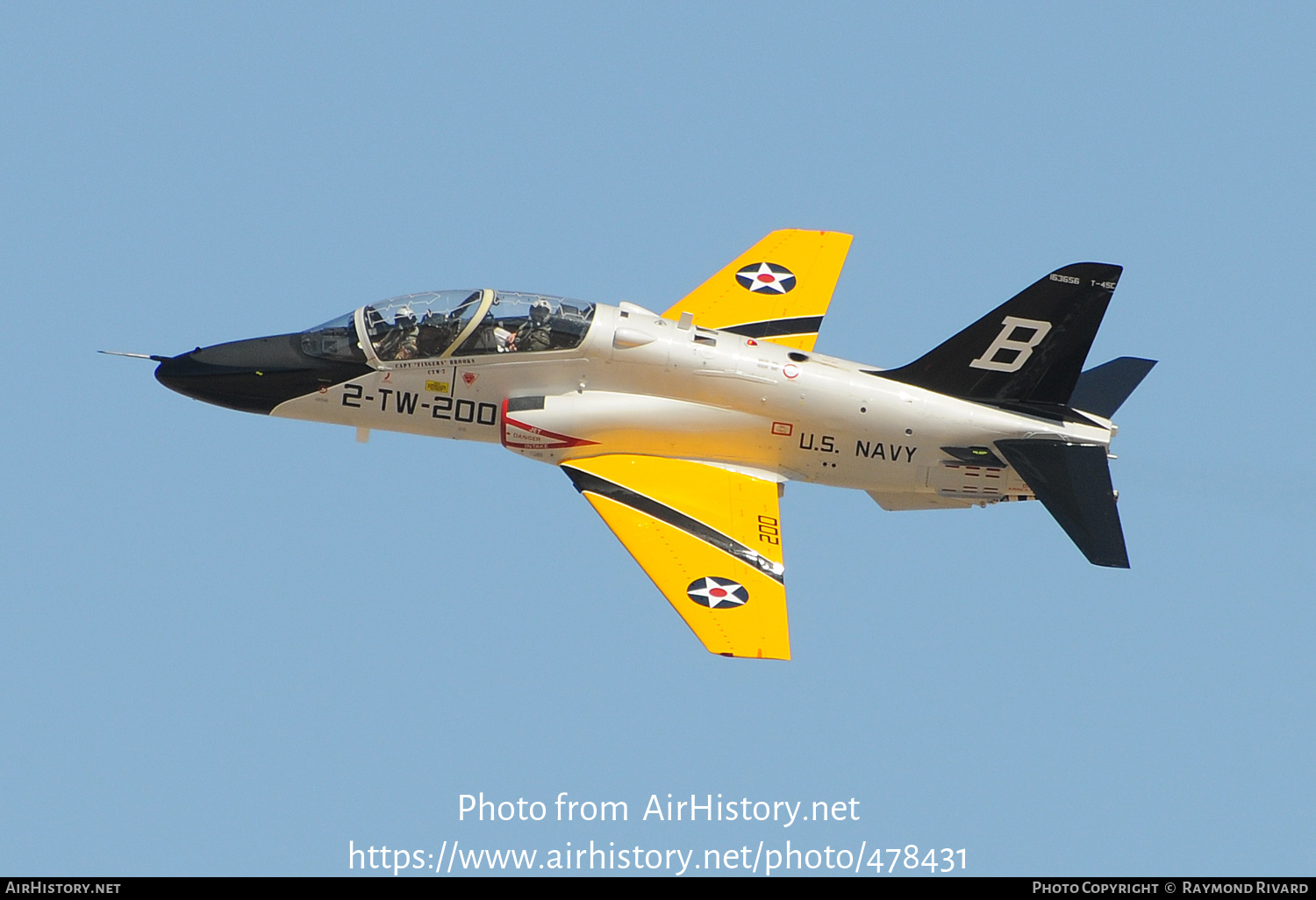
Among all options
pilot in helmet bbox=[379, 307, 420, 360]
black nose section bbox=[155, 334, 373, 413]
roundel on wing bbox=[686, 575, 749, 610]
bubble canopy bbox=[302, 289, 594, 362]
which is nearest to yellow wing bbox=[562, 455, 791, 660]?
roundel on wing bbox=[686, 575, 749, 610]

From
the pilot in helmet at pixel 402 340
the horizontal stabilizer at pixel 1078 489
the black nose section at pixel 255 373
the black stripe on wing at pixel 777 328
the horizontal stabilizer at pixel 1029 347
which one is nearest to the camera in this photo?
the horizontal stabilizer at pixel 1078 489

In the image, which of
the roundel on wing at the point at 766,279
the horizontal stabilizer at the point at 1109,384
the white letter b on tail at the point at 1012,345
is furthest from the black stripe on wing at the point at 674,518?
the horizontal stabilizer at the point at 1109,384

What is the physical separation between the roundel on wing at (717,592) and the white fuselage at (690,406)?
197 cm

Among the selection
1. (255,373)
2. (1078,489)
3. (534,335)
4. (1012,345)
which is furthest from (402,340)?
(1078,489)

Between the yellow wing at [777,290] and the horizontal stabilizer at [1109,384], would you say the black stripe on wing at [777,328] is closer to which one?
the yellow wing at [777,290]

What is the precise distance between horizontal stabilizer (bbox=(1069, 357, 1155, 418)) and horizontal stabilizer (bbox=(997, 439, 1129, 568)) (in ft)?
2.91

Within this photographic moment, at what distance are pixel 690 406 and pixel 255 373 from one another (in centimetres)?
520

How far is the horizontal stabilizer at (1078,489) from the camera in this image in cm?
1948

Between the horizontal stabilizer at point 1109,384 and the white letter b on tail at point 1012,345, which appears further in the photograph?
the horizontal stabilizer at point 1109,384

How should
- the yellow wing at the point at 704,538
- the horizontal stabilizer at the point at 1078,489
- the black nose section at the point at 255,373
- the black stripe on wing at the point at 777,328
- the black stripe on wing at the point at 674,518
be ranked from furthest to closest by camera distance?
the black stripe on wing at the point at 777,328
the black nose section at the point at 255,373
the black stripe on wing at the point at 674,518
the horizontal stabilizer at the point at 1078,489
the yellow wing at the point at 704,538

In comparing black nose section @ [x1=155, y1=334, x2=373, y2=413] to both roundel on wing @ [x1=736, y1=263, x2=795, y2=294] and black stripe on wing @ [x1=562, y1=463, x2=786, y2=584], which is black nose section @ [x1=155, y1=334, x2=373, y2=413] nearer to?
black stripe on wing @ [x1=562, y1=463, x2=786, y2=584]

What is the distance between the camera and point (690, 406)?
20609 mm

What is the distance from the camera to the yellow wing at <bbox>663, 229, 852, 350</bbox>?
883 inches

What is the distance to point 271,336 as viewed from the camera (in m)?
21.0
